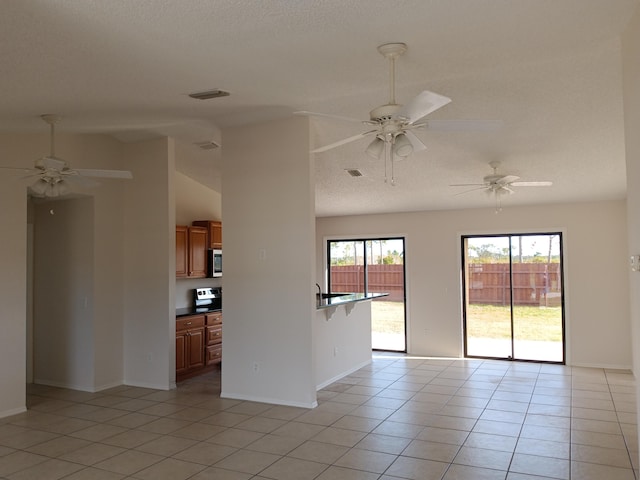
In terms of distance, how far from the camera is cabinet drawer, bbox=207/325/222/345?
6.78 metres

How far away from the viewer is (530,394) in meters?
5.57

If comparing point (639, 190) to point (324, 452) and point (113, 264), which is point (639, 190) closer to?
point (324, 452)

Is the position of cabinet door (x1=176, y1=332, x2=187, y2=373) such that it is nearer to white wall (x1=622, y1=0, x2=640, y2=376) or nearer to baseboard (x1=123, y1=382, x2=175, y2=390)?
baseboard (x1=123, y1=382, x2=175, y2=390)

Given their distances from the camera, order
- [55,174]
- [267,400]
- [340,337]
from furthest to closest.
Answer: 1. [340,337]
2. [267,400]
3. [55,174]

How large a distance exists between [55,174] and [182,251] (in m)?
2.37

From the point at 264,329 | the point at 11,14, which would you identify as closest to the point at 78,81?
the point at 11,14

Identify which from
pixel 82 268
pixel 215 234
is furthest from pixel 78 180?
pixel 215 234

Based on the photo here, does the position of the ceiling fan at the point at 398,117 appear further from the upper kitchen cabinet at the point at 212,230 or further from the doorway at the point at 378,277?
the doorway at the point at 378,277

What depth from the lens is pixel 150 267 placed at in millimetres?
5961

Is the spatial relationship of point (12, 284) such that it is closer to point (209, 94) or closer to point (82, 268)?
point (82, 268)

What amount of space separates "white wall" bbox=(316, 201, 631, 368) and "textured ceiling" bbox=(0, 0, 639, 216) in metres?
1.34

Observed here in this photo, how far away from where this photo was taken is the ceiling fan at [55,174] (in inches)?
176

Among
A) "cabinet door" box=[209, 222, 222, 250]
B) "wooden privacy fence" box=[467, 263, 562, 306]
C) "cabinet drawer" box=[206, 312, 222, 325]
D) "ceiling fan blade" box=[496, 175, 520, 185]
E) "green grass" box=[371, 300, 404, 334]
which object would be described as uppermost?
"ceiling fan blade" box=[496, 175, 520, 185]

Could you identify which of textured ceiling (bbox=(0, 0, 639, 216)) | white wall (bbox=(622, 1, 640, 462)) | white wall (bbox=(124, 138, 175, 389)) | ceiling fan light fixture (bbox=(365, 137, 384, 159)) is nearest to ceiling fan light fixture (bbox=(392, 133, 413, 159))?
ceiling fan light fixture (bbox=(365, 137, 384, 159))
